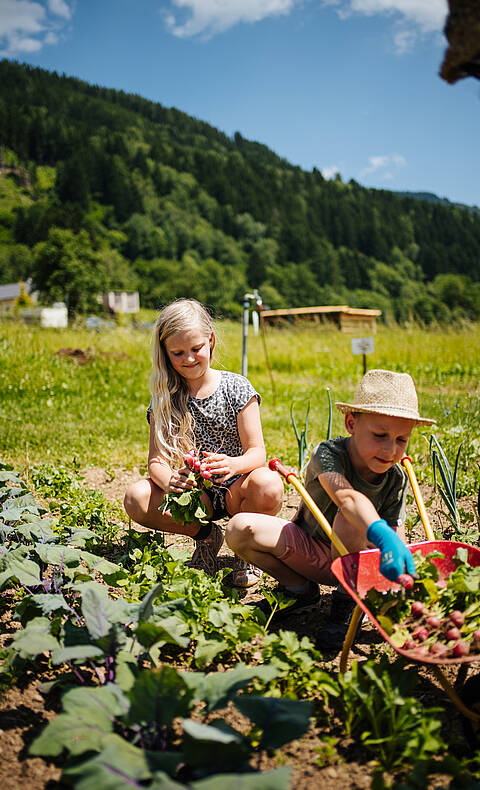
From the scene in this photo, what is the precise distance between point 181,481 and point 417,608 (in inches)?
42.8

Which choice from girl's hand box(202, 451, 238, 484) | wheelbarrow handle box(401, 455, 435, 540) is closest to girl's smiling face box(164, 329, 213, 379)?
girl's hand box(202, 451, 238, 484)

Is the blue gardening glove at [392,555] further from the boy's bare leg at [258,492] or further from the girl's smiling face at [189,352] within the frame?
the girl's smiling face at [189,352]

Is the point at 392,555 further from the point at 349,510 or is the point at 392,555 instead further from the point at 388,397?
the point at 388,397

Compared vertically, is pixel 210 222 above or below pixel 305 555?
above

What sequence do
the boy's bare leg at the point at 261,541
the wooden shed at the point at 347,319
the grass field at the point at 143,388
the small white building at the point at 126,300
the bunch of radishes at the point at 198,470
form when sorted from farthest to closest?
the small white building at the point at 126,300
the wooden shed at the point at 347,319
the grass field at the point at 143,388
the bunch of radishes at the point at 198,470
the boy's bare leg at the point at 261,541

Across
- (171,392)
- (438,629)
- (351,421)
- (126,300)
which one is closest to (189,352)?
(171,392)

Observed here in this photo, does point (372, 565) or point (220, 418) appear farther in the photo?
point (220, 418)

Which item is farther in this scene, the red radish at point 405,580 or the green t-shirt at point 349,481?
the green t-shirt at point 349,481

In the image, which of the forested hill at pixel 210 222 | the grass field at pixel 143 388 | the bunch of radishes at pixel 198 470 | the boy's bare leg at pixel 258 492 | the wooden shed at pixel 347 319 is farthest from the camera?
the forested hill at pixel 210 222

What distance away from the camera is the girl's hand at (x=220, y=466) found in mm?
2359

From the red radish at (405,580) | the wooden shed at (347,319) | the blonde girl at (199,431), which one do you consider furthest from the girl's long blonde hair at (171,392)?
the wooden shed at (347,319)

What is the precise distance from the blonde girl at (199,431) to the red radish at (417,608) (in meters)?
0.97

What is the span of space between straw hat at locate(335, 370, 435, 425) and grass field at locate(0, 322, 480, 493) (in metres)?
1.15

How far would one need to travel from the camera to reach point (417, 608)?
161cm
